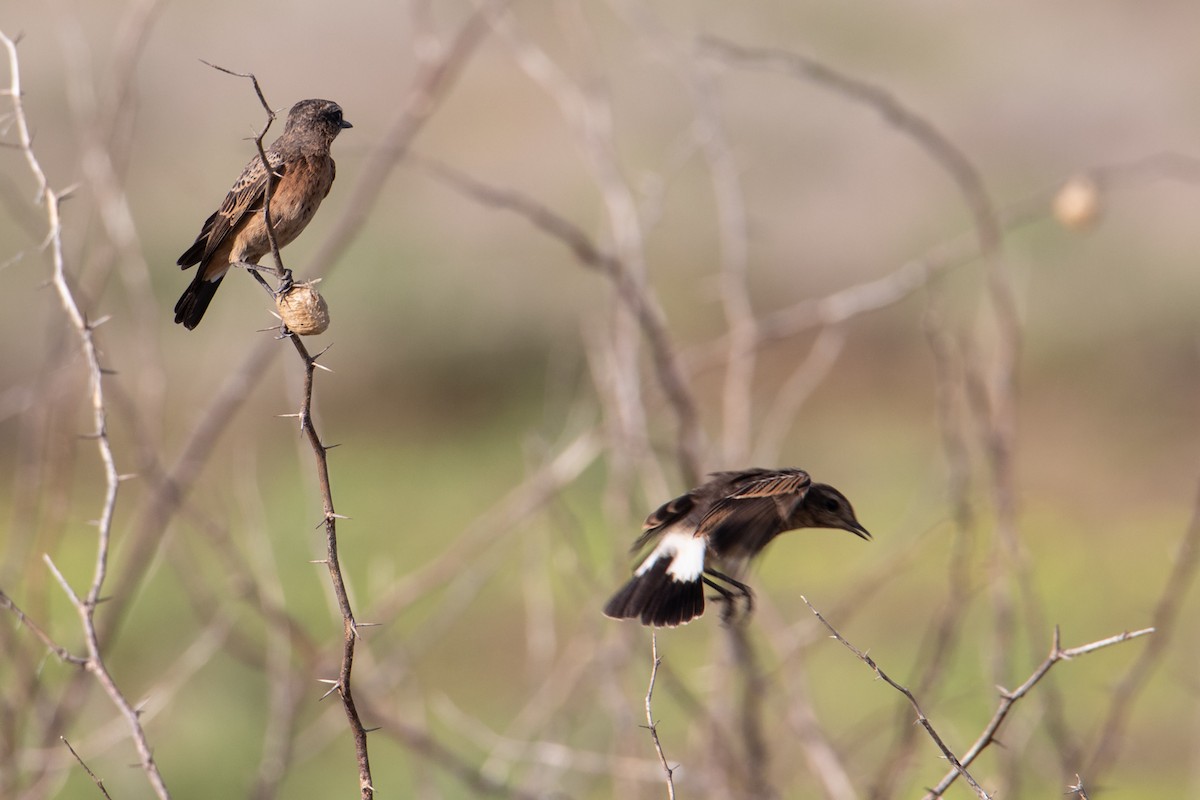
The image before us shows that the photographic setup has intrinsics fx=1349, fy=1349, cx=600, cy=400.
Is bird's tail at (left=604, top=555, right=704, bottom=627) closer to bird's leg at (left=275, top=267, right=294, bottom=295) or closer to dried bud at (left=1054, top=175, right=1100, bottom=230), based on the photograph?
bird's leg at (left=275, top=267, right=294, bottom=295)

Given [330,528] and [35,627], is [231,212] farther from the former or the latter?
[35,627]

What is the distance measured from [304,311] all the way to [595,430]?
2258mm

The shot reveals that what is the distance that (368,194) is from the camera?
407 cm

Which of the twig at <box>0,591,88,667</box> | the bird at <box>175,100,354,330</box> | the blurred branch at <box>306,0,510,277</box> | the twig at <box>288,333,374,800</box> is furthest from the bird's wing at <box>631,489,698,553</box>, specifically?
the blurred branch at <box>306,0,510,277</box>

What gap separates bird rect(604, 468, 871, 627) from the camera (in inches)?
97.0

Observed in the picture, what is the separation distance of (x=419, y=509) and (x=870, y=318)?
484 cm

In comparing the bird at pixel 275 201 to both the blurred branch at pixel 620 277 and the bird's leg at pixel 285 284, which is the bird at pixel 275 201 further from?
the blurred branch at pixel 620 277

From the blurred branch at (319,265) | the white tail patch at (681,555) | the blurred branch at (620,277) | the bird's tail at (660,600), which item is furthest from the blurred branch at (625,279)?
the bird's tail at (660,600)

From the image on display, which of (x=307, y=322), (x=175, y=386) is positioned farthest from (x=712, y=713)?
(x=175, y=386)

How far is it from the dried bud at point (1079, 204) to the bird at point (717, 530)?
1606 mm

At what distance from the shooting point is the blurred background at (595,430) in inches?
161

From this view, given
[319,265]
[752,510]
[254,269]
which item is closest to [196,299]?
[254,269]

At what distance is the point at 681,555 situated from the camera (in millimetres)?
2715

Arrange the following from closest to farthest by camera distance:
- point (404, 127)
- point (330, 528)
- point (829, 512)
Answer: point (330, 528) → point (829, 512) → point (404, 127)
